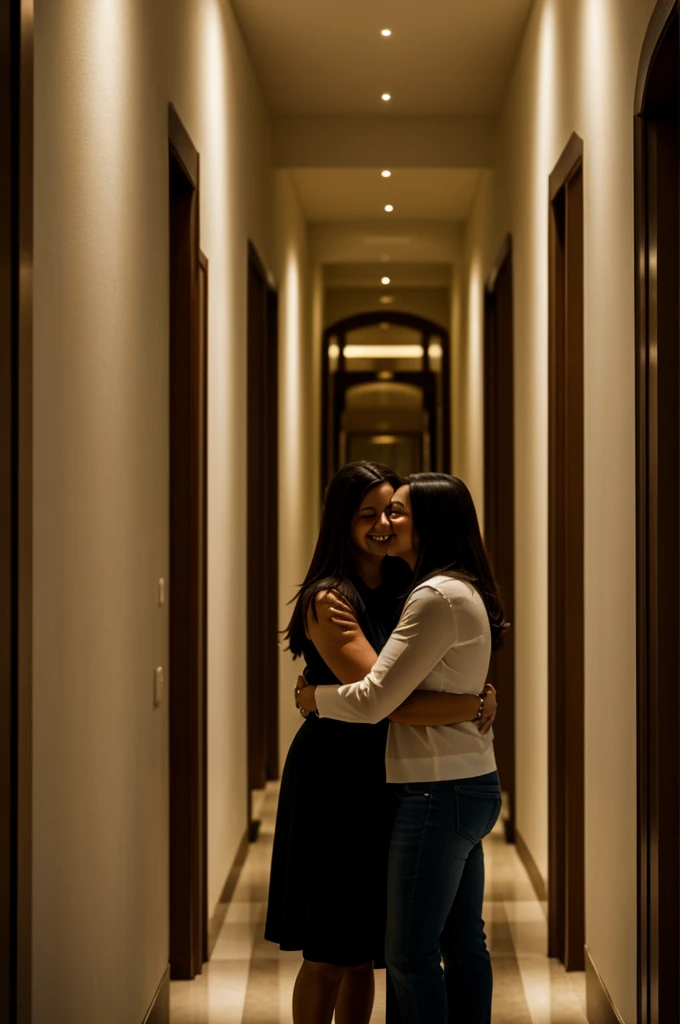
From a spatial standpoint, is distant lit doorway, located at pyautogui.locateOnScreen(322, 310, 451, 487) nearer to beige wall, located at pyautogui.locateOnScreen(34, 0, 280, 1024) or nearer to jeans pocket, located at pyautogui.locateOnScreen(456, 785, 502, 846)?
beige wall, located at pyautogui.locateOnScreen(34, 0, 280, 1024)

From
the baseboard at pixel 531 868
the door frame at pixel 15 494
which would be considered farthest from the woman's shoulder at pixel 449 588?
the baseboard at pixel 531 868

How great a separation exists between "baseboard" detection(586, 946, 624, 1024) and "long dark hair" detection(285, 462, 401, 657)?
126 cm

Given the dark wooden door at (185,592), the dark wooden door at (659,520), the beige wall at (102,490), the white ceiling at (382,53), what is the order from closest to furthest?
the beige wall at (102,490) < the dark wooden door at (659,520) < the dark wooden door at (185,592) < the white ceiling at (382,53)

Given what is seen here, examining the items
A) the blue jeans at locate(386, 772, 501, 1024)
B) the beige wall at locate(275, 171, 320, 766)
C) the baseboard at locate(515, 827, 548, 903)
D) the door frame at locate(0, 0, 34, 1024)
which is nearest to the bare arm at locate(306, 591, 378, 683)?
the blue jeans at locate(386, 772, 501, 1024)

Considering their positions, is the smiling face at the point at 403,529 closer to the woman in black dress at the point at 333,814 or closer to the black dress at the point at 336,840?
the woman in black dress at the point at 333,814

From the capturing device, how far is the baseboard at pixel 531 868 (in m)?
4.45

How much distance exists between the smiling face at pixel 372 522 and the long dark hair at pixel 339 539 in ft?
0.04

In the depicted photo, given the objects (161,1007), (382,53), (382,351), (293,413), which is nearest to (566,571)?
(161,1007)

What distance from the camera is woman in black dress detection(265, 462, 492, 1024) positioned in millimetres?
2576

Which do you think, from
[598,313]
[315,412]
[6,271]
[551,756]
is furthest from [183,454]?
[315,412]

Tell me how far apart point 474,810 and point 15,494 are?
1.18 m

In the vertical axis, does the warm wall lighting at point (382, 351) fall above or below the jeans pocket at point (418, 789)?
above

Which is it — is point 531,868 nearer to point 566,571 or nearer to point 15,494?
point 566,571

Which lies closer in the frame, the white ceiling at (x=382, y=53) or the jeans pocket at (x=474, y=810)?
the jeans pocket at (x=474, y=810)
